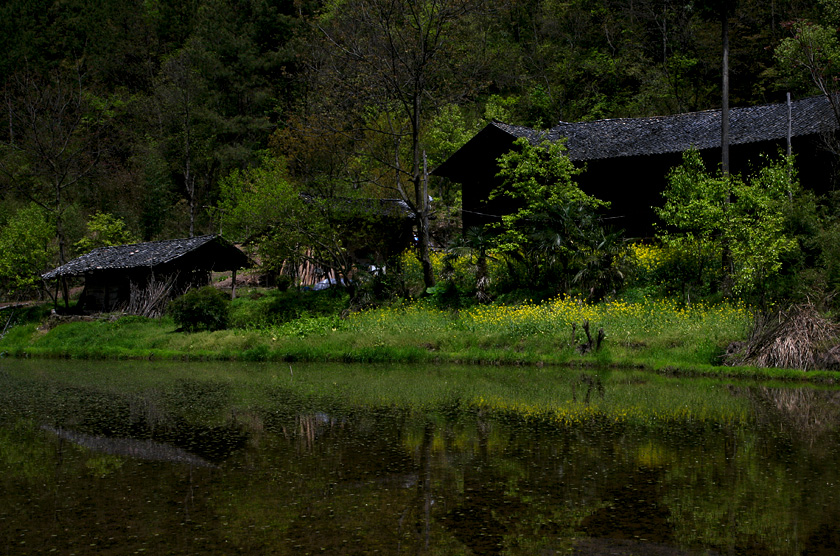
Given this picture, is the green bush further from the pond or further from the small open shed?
the pond

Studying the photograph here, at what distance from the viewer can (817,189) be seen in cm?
3142

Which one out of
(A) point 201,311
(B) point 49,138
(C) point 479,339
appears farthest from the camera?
(B) point 49,138

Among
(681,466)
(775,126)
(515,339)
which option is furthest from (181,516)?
(775,126)

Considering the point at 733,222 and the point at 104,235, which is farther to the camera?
the point at 104,235

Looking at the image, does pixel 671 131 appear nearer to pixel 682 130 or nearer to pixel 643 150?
pixel 682 130

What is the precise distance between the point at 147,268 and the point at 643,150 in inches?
957

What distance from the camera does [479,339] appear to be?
958 inches

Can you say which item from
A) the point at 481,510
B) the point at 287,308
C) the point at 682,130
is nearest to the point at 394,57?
the point at 287,308

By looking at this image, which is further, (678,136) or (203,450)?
(678,136)

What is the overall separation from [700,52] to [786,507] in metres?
50.5

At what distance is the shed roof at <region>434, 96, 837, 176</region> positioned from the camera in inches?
1228

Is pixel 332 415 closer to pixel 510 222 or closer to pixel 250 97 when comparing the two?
pixel 510 222

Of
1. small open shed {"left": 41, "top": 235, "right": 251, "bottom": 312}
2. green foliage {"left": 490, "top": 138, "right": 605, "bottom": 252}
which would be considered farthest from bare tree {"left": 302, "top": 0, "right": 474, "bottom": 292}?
small open shed {"left": 41, "top": 235, "right": 251, "bottom": 312}

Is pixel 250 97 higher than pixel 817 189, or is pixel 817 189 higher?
pixel 250 97
